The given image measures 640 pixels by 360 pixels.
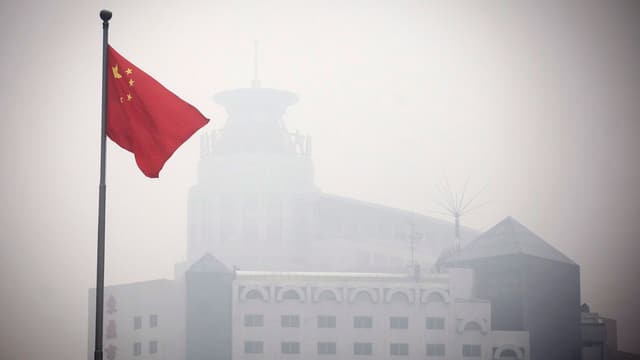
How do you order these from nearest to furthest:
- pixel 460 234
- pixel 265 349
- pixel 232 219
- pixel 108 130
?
pixel 108 130
pixel 265 349
pixel 232 219
pixel 460 234

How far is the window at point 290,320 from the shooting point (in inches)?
2291

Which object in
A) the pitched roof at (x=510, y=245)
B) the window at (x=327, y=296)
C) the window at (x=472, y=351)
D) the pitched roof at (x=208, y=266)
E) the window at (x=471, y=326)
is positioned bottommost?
the window at (x=472, y=351)

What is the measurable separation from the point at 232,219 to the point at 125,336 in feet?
46.7

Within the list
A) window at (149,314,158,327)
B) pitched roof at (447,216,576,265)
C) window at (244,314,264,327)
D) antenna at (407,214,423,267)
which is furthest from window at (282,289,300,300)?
antenna at (407,214,423,267)

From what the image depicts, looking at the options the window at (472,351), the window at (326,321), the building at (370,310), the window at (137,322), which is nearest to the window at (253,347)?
the building at (370,310)

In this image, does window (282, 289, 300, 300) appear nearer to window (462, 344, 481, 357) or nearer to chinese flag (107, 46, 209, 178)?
window (462, 344, 481, 357)

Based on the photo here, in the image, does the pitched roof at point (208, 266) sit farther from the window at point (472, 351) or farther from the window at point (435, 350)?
the window at point (472, 351)

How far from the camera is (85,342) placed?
7188cm

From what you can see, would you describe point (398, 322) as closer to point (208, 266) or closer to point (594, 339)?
point (208, 266)

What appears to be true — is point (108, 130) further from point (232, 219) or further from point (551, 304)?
point (232, 219)

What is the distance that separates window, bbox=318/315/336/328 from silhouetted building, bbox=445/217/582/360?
424 inches

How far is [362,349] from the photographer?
57.8m

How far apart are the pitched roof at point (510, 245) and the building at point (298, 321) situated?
451 centimetres

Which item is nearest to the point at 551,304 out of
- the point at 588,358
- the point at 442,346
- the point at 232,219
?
the point at 588,358
